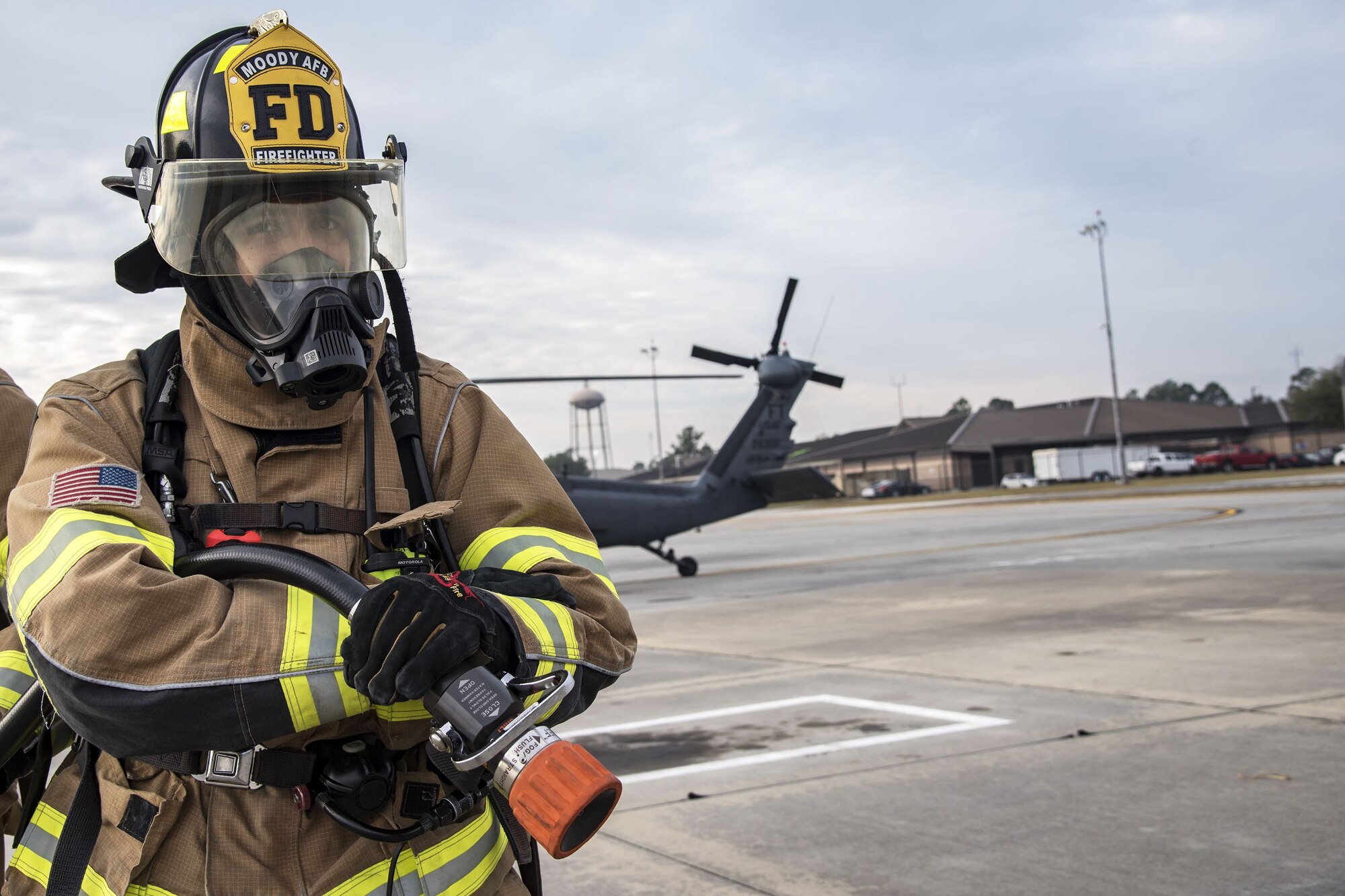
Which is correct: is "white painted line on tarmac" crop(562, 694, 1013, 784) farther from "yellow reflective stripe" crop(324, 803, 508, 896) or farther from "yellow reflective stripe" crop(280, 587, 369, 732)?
"yellow reflective stripe" crop(280, 587, 369, 732)

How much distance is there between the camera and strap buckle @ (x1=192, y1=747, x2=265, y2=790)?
1.42 meters

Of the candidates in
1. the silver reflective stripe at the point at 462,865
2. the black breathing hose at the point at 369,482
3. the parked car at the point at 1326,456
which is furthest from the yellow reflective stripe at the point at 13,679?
the parked car at the point at 1326,456

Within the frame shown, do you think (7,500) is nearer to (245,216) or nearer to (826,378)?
(245,216)

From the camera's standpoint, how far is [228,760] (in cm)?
142

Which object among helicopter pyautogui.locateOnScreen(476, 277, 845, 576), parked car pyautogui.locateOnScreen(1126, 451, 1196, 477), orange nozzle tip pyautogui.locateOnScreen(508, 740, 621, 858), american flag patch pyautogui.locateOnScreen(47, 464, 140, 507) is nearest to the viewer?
orange nozzle tip pyautogui.locateOnScreen(508, 740, 621, 858)

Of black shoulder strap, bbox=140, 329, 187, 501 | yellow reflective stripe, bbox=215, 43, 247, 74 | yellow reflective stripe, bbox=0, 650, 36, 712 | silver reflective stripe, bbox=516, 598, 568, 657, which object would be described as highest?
yellow reflective stripe, bbox=215, 43, 247, 74

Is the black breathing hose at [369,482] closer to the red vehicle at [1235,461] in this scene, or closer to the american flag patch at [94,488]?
the american flag patch at [94,488]

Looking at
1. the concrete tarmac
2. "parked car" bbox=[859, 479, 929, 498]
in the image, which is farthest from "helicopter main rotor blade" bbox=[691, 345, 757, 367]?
"parked car" bbox=[859, 479, 929, 498]

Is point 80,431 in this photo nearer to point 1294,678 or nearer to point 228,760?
point 228,760

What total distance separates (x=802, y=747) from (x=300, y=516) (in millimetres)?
4293

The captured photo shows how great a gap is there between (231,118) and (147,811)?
3.27ft

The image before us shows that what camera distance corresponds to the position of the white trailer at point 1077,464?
62.3 m

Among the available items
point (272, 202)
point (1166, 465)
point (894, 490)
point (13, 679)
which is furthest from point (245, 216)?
point (894, 490)

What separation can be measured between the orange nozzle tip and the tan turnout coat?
171 millimetres
